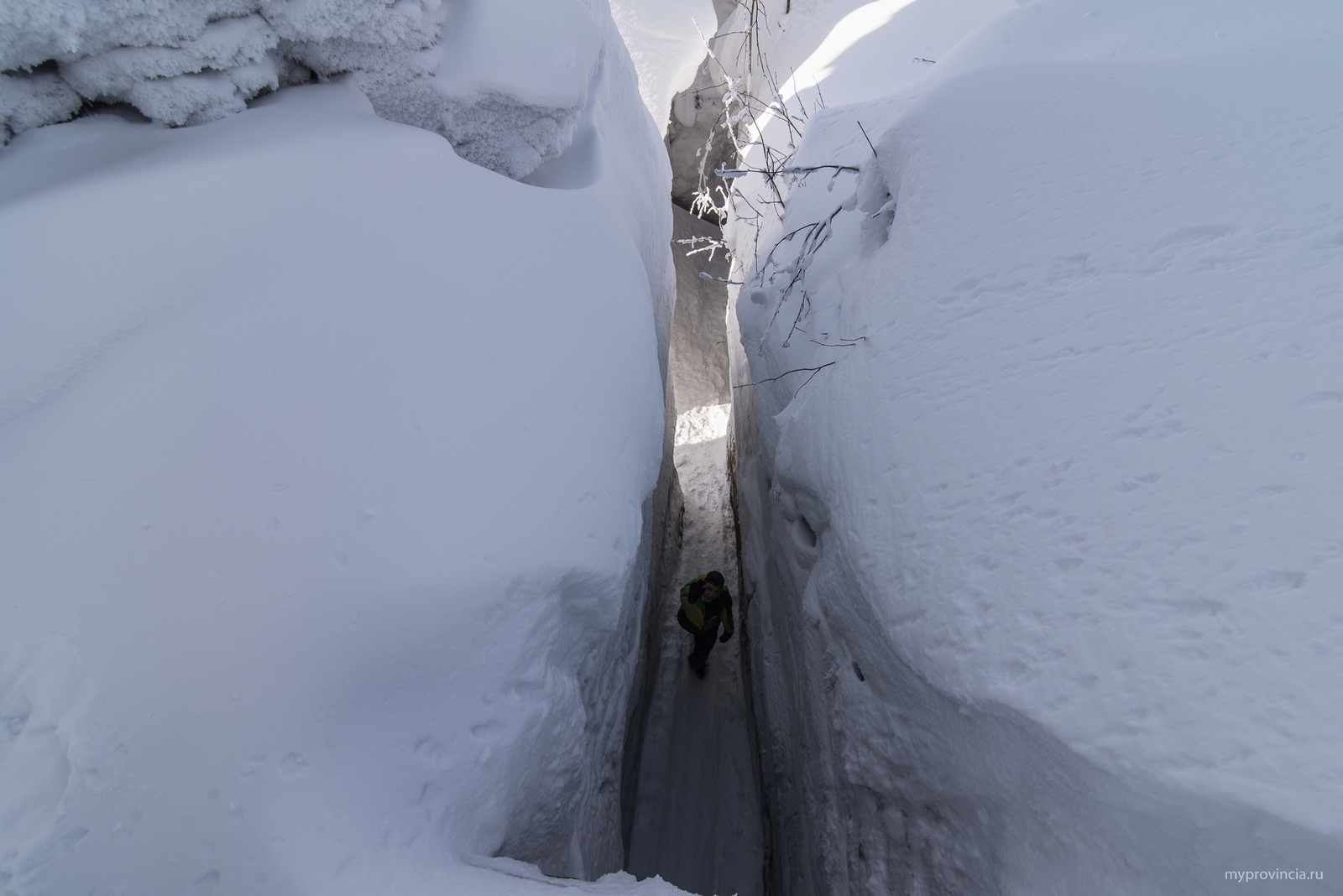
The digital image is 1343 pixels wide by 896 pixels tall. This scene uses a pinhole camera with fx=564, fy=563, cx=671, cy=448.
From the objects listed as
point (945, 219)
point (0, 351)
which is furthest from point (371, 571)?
point (945, 219)

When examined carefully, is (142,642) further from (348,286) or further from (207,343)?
(348,286)

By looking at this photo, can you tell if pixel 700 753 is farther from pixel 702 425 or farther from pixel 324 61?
pixel 324 61

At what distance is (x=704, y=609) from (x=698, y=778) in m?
1.21

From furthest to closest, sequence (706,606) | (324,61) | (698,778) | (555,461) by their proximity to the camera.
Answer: (698,778)
(706,606)
(324,61)
(555,461)

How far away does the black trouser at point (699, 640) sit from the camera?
3705 millimetres

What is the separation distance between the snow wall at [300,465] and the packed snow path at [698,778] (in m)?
1.97

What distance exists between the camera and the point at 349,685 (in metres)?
1.27

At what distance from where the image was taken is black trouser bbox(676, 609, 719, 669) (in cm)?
371

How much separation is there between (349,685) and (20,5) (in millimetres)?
1862

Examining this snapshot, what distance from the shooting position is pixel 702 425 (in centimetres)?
689

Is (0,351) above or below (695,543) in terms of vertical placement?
above

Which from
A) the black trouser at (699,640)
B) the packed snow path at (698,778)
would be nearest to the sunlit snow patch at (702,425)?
the packed snow path at (698,778)
